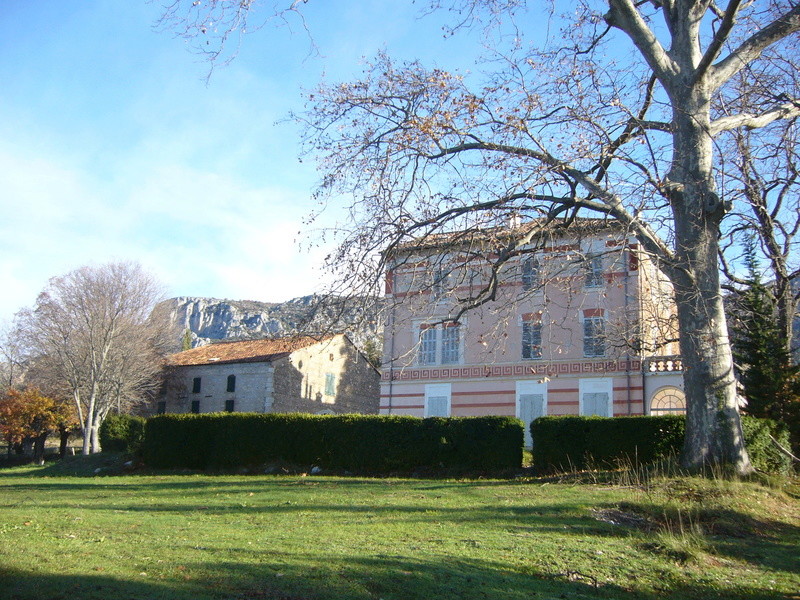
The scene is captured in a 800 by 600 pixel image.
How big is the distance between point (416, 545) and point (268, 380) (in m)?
36.3

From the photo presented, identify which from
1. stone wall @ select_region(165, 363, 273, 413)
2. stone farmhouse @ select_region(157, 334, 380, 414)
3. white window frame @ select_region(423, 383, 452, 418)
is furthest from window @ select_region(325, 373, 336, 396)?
white window frame @ select_region(423, 383, 452, 418)

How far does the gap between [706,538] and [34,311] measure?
4370 cm

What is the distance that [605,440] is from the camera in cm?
1753

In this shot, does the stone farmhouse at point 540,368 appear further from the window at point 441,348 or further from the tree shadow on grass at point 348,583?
the tree shadow on grass at point 348,583

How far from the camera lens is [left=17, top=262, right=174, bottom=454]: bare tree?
43.5 m

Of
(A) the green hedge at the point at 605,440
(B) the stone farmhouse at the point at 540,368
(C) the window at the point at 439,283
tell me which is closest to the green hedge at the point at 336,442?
(A) the green hedge at the point at 605,440

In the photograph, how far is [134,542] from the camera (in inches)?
315

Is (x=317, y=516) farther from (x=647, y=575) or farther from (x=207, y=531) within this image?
(x=647, y=575)

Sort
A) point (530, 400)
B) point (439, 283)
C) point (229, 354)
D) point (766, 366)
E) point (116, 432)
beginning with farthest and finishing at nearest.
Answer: point (229, 354) < point (116, 432) < point (530, 400) < point (766, 366) < point (439, 283)

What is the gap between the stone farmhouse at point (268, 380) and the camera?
144 ft

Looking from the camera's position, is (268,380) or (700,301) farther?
(268,380)

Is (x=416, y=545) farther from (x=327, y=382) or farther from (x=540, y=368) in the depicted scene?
(x=327, y=382)

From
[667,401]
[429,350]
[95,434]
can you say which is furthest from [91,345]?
[667,401]

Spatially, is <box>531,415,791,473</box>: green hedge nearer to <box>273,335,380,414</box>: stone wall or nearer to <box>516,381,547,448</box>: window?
<box>516,381,547,448</box>: window
